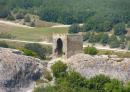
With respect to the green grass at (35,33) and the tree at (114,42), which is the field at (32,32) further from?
the tree at (114,42)

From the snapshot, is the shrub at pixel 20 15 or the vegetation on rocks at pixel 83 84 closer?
the vegetation on rocks at pixel 83 84

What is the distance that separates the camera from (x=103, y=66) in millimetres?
35750

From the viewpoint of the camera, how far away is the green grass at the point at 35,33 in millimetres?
90662

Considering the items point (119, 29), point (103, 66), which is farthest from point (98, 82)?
point (119, 29)

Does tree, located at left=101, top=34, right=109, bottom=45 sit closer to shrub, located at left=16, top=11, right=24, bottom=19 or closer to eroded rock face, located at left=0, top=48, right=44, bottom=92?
shrub, located at left=16, top=11, right=24, bottom=19

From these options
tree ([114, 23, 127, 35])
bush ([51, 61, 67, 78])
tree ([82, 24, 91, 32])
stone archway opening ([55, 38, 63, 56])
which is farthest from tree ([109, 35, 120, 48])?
bush ([51, 61, 67, 78])

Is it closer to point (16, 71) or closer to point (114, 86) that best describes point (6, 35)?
point (16, 71)

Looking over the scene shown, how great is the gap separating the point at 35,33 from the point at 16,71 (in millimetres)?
59349

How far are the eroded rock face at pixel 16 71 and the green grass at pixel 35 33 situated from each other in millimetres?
50496

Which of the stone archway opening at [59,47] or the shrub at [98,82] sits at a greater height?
the stone archway opening at [59,47]

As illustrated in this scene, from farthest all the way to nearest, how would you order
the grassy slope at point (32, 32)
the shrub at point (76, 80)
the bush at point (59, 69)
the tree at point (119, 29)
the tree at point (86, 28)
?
1. the tree at point (119, 29)
2. the tree at point (86, 28)
3. the grassy slope at point (32, 32)
4. the bush at point (59, 69)
5. the shrub at point (76, 80)

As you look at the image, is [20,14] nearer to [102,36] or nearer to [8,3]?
[8,3]

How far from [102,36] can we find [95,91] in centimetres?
5691

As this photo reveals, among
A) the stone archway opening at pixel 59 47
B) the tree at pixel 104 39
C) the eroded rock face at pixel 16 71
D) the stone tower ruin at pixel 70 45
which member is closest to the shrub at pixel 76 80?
the eroded rock face at pixel 16 71
